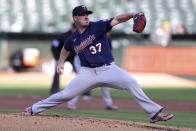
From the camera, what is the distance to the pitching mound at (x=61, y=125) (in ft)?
19.5

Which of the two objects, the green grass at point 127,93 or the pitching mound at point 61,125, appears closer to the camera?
the pitching mound at point 61,125

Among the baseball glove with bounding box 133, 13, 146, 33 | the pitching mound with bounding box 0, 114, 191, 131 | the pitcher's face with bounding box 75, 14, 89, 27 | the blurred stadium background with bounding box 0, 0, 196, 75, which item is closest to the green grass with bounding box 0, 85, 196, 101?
the blurred stadium background with bounding box 0, 0, 196, 75

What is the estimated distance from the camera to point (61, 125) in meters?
6.11

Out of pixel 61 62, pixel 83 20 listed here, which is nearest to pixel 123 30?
pixel 61 62

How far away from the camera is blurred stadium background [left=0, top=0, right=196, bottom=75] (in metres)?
24.9

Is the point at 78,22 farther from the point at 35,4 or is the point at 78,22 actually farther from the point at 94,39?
the point at 35,4

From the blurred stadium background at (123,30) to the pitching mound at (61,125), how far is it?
60.3ft

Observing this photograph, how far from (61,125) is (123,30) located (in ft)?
68.7

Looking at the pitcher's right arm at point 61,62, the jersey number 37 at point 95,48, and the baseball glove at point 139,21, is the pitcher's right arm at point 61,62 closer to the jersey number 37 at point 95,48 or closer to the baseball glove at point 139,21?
the jersey number 37 at point 95,48

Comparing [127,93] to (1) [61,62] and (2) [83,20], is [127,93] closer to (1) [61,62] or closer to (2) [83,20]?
(1) [61,62]

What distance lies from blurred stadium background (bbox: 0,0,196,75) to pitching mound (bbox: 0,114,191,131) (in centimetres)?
1837

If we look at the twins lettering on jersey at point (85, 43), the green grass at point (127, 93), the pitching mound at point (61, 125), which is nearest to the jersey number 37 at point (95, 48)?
the twins lettering on jersey at point (85, 43)

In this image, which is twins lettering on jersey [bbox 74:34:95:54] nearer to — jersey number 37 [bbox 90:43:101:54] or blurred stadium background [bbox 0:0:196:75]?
jersey number 37 [bbox 90:43:101:54]

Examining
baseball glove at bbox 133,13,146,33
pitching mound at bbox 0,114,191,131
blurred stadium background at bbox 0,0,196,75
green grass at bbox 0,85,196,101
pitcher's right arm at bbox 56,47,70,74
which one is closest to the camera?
pitching mound at bbox 0,114,191,131
